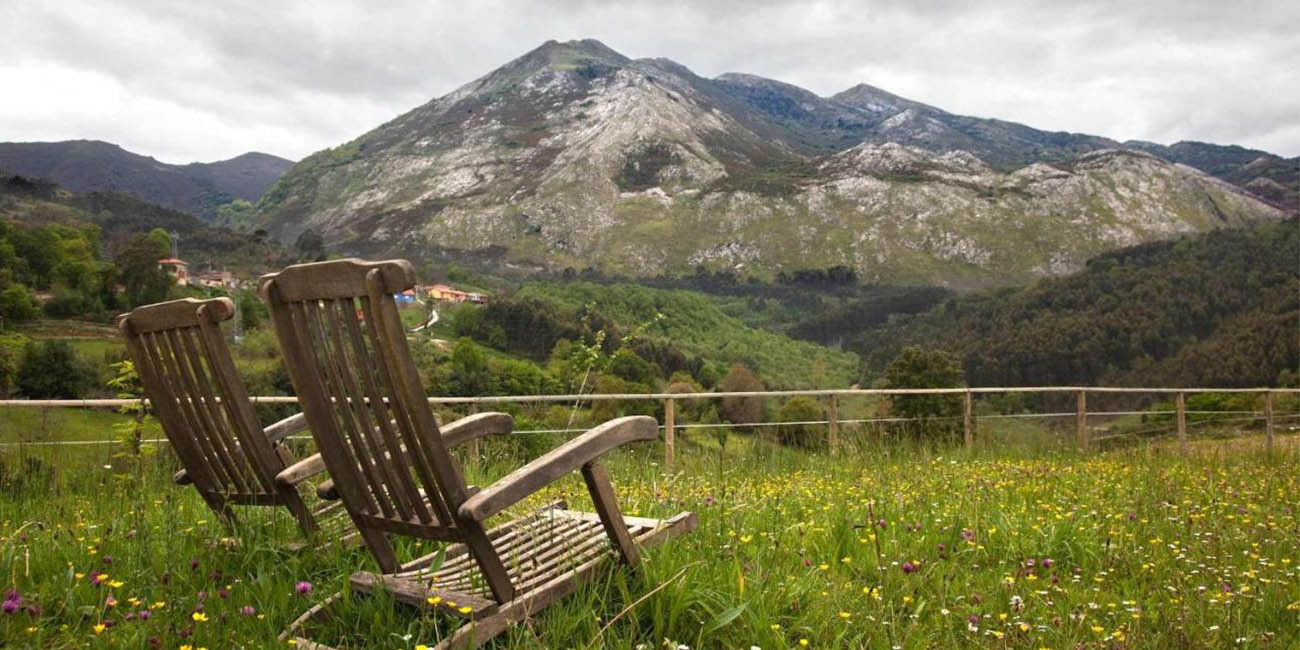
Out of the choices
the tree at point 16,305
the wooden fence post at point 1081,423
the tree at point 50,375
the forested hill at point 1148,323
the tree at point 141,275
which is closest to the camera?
the wooden fence post at point 1081,423

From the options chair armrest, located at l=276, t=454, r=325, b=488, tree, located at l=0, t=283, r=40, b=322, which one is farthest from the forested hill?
chair armrest, located at l=276, t=454, r=325, b=488

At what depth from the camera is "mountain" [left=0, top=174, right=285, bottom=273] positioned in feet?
300

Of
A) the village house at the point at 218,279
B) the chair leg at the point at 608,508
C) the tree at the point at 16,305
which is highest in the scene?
the village house at the point at 218,279

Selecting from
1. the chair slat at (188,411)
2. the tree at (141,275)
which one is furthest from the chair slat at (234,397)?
the tree at (141,275)

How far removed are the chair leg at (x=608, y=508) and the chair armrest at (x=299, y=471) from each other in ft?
2.83

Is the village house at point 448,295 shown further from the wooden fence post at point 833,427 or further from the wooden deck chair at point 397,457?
the wooden deck chair at point 397,457

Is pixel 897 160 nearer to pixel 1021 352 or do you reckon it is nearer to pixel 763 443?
pixel 1021 352

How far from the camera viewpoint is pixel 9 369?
3475 centimetres

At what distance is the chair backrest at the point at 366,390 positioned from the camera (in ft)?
5.84

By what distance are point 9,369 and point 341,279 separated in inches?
1654

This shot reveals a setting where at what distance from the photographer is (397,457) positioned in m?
1.96

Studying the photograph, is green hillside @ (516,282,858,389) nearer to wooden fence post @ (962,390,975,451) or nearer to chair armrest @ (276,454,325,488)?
wooden fence post @ (962,390,975,451)

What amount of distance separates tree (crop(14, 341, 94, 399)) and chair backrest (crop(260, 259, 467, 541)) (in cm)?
4104

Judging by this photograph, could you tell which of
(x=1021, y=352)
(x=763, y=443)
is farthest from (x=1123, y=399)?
(x=763, y=443)
